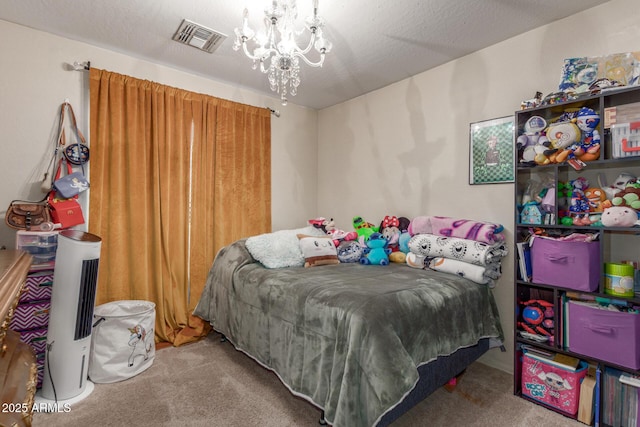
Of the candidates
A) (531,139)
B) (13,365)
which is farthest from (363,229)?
(13,365)

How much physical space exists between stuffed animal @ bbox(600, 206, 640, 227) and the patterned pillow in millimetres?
1800

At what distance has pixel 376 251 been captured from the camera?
2.67 meters

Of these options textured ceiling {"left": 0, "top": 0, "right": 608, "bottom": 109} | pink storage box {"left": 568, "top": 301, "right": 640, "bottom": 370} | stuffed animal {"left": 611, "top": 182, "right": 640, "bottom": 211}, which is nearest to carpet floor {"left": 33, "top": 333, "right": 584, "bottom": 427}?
pink storage box {"left": 568, "top": 301, "right": 640, "bottom": 370}

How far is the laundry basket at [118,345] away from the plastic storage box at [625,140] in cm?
313

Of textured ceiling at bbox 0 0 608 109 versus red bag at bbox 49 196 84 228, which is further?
red bag at bbox 49 196 84 228

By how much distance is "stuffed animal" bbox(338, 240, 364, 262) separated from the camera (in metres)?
2.73

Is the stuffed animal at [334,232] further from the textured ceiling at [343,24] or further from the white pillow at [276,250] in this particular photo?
the textured ceiling at [343,24]

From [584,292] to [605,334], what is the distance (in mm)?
228

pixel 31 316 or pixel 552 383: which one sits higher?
pixel 31 316

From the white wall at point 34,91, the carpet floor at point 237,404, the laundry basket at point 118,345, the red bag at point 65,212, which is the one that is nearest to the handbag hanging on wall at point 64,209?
the red bag at point 65,212

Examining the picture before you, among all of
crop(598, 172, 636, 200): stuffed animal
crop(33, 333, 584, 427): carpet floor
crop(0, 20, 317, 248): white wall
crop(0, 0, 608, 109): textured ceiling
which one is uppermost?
crop(0, 0, 608, 109): textured ceiling

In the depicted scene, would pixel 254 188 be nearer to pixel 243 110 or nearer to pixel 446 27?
pixel 243 110

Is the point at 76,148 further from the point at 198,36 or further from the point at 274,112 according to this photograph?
the point at 274,112

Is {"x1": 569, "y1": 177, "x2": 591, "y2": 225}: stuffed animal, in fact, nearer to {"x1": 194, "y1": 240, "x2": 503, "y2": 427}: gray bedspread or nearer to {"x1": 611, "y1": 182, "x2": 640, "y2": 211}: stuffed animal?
{"x1": 611, "y1": 182, "x2": 640, "y2": 211}: stuffed animal
